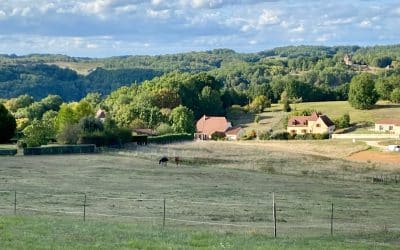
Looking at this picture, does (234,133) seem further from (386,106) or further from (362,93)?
(386,106)

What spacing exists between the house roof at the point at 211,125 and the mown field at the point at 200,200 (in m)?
52.1

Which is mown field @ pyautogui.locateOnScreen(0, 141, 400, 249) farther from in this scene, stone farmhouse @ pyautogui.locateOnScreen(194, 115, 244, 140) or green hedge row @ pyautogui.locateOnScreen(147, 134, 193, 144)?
stone farmhouse @ pyautogui.locateOnScreen(194, 115, 244, 140)

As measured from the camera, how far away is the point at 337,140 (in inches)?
4289

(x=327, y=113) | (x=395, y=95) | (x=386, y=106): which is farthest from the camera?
(x=395, y=95)

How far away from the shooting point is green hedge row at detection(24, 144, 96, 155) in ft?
260

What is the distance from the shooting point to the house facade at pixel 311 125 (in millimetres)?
123688

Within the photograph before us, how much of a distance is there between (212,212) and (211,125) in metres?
104

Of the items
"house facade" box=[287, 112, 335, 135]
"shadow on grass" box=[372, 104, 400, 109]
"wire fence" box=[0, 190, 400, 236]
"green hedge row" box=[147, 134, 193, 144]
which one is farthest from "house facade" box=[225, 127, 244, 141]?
"wire fence" box=[0, 190, 400, 236]

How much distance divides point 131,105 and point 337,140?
138ft

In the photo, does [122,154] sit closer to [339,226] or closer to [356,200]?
[356,200]

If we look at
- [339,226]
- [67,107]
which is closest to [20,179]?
[339,226]

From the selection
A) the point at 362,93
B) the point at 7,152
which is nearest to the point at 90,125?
the point at 7,152

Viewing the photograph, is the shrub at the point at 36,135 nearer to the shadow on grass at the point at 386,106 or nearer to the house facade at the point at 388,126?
the house facade at the point at 388,126

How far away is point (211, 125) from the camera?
138 metres
